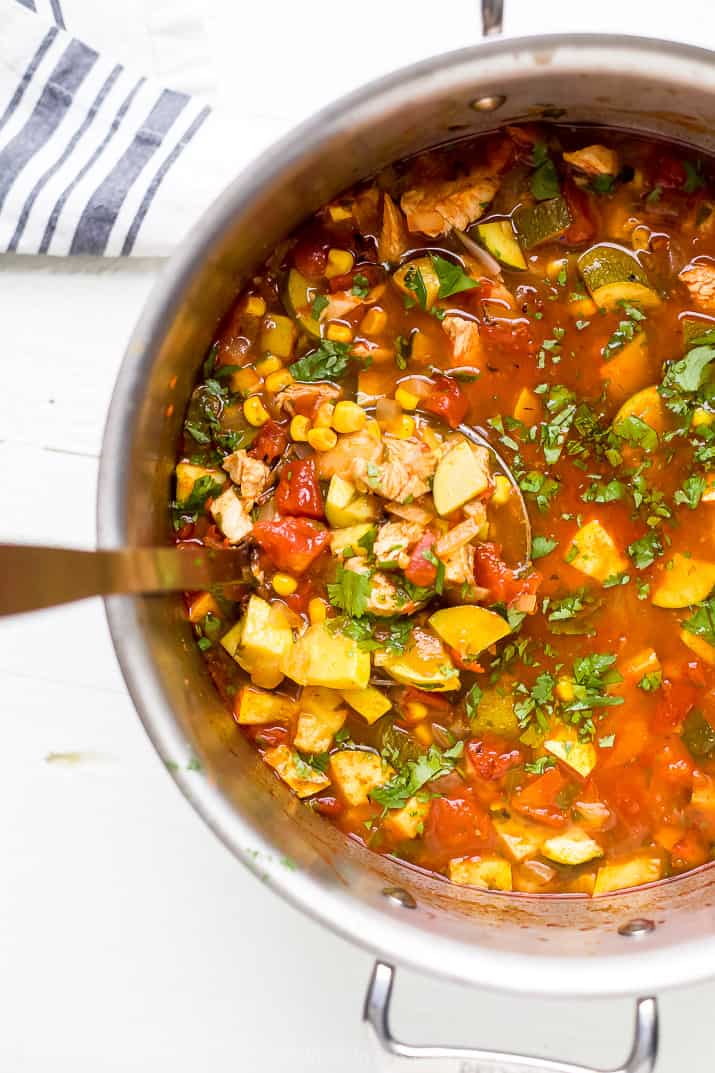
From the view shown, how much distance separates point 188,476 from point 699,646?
5.23 ft

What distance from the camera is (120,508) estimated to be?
2.48m

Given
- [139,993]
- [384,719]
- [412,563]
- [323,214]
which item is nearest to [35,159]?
[323,214]

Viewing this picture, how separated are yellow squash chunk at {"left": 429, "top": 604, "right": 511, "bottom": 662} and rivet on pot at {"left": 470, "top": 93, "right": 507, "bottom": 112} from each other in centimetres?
136

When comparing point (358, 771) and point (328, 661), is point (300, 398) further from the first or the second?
point (358, 771)

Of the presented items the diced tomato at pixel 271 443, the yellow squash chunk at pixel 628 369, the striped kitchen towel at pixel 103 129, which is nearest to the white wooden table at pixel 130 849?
the striped kitchen towel at pixel 103 129

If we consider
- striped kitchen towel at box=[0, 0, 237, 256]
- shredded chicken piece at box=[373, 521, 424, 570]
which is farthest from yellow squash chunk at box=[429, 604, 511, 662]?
striped kitchen towel at box=[0, 0, 237, 256]

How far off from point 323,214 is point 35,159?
1031 millimetres

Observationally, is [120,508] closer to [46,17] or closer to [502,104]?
[502,104]

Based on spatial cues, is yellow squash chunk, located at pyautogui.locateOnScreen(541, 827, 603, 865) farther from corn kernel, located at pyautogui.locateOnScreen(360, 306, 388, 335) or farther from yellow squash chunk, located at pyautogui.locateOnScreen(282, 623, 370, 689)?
corn kernel, located at pyautogui.locateOnScreen(360, 306, 388, 335)

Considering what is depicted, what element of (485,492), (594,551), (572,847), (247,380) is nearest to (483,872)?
(572,847)

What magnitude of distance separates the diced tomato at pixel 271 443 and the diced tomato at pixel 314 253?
45 centimetres

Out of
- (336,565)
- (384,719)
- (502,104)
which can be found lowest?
(384,719)

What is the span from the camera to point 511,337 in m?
2.79

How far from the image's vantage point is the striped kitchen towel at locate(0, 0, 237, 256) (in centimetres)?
309
